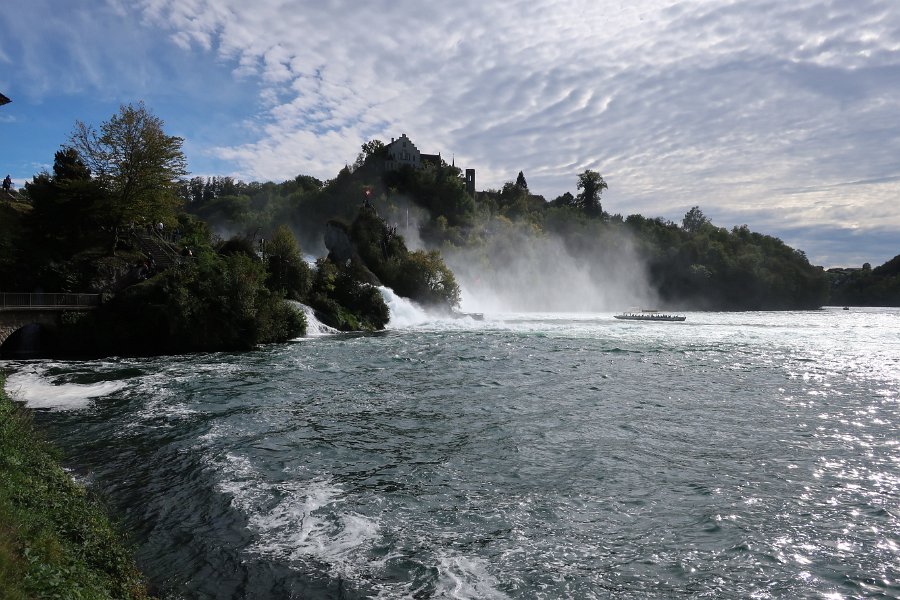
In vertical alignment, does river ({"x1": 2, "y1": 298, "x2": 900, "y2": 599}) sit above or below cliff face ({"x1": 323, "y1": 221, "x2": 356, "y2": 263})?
below

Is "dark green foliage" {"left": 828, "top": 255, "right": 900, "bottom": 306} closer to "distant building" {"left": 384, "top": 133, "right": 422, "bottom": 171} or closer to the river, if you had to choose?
"distant building" {"left": 384, "top": 133, "right": 422, "bottom": 171}

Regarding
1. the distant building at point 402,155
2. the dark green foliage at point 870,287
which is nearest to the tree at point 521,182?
the distant building at point 402,155

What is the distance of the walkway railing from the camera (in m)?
28.4

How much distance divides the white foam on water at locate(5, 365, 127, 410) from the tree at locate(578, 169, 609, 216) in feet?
546

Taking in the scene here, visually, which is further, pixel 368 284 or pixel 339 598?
pixel 368 284

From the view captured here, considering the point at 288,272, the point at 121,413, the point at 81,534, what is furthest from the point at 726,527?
the point at 288,272

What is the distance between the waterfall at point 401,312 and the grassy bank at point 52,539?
42931 millimetres

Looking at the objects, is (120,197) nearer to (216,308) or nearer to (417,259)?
(216,308)

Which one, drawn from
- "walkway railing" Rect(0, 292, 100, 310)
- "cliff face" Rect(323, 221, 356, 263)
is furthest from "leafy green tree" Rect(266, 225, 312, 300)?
"cliff face" Rect(323, 221, 356, 263)

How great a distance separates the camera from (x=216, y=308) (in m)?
32.8

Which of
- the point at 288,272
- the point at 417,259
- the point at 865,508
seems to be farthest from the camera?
the point at 417,259

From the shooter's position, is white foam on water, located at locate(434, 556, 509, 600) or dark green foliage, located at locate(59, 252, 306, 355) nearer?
white foam on water, located at locate(434, 556, 509, 600)

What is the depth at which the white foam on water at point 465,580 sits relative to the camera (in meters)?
7.57

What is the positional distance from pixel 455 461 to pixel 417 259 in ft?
175
